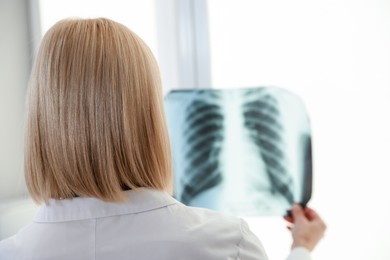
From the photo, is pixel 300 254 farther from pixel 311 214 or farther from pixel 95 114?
pixel 95 114

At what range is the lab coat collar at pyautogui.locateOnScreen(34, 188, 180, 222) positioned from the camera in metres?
0.61

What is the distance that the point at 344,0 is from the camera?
0.95 m

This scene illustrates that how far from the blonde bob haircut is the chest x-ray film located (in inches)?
9.9

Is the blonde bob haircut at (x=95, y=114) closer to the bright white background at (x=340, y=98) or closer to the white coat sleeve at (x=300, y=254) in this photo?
the white coat sleeve at (x=300, y=254)

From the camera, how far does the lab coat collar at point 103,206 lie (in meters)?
0.61

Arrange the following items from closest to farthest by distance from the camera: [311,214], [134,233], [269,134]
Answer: [134,233]
[311,214]
[269,134]

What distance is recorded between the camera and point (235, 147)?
896 millimetres

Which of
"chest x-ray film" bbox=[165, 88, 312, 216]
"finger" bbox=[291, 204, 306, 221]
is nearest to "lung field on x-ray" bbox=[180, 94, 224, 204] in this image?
"chest x-ray film" bbox=[165, 88, 312, 216]

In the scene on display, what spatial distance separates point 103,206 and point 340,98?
56 centimetres

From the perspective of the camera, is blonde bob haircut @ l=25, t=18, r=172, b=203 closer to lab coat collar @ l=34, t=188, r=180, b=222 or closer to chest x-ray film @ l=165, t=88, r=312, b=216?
lab coat collar @ l=34, t=188, r=180, b=222

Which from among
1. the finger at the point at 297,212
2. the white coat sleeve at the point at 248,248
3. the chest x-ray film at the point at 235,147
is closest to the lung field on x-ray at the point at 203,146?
the chest x-ray film at the point at 235,147

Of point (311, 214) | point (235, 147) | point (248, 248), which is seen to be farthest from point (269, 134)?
point (248, 248)

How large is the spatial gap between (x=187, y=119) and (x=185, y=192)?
0.14m

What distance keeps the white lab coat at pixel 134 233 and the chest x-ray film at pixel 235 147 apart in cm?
23
